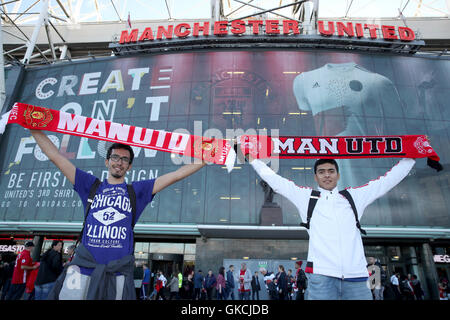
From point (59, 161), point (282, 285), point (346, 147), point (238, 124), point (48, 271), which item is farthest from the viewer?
point (238, 124)

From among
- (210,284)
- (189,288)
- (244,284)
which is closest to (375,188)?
(244,284)

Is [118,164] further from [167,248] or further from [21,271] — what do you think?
[167,248]

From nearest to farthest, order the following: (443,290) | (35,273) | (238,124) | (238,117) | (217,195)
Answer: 1. (35,273)
2. (443,290)
3. (217,195)
4. (238,124)
5. (238,117)

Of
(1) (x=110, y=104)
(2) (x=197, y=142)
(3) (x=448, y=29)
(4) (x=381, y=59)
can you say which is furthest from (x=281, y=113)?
(3) (x=448, y=29)

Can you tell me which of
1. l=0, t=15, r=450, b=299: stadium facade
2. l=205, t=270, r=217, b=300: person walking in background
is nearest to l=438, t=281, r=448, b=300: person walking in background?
l=0, t=15, r=450, b=299: stadium facade

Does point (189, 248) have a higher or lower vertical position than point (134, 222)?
higher

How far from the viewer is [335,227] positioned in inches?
135

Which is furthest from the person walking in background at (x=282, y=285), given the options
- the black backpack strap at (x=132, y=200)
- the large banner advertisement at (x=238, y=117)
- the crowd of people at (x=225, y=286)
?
the black backpack strap at (x=132, y=200)

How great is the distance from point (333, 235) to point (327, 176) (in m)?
0.81

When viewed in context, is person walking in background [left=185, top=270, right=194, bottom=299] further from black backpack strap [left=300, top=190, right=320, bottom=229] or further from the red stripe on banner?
black backpack strap [left=300, top=190, right=320, bottom=229]

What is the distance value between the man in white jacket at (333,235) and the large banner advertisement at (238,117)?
1507 cm

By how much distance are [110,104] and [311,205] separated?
2185cm

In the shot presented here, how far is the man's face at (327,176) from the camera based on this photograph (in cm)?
380

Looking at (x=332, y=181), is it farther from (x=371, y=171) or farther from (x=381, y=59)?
(x=381, y=59)
